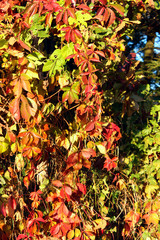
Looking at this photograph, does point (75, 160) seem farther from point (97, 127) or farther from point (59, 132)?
point (59, 132)

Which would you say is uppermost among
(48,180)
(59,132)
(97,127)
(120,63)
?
(120,63)

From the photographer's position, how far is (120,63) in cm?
197

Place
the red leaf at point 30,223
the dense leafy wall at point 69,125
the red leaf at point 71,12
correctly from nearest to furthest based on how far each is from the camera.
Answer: the red leaf at point 71,12 → the dense leafy wall at point 69,125 → the red leaf at point 30,223

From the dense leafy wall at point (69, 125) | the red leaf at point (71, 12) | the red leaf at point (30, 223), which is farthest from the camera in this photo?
the red leaf at point (30, 223)

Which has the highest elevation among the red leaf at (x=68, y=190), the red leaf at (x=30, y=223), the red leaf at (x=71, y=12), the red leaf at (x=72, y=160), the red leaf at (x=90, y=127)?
the red leaf at (x=71, y=12)

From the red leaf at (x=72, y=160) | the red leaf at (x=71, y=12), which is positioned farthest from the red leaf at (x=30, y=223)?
the red leaf at (x=71, y=12)

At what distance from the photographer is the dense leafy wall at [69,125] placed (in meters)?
1.24

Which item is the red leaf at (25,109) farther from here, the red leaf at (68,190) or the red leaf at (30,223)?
the red leaf at (30,223)

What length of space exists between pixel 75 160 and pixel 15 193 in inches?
24.4

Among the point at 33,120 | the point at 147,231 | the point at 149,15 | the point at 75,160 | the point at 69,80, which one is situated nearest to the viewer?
the point at 75,160

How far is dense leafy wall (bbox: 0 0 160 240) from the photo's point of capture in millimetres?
1242

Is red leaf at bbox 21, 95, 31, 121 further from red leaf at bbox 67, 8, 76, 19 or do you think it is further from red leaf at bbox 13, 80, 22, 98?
red leaf at bbox 67, 8, 76, 19

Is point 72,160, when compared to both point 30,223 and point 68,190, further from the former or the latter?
point 30,223

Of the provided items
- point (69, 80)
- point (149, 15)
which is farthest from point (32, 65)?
point (149, 15)
